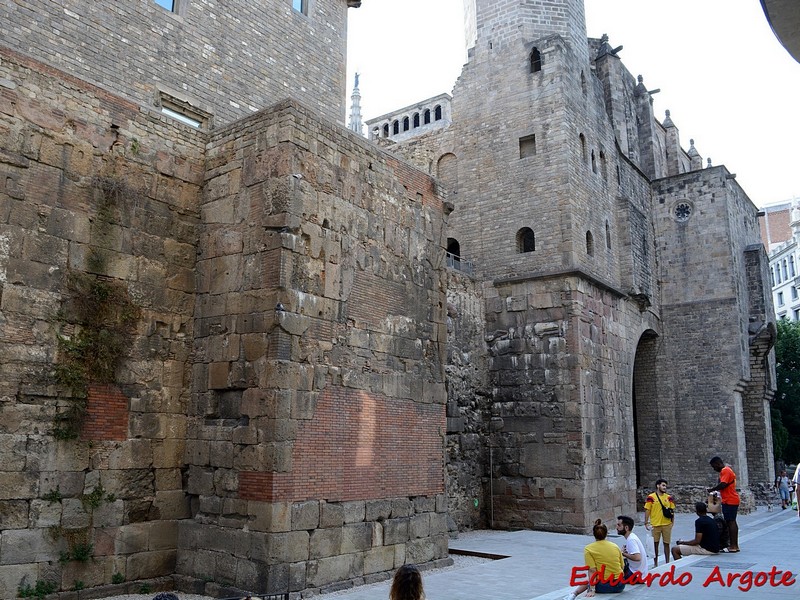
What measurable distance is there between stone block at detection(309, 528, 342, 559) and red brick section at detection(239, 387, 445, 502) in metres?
0.45

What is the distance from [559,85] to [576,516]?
1082 centimetres

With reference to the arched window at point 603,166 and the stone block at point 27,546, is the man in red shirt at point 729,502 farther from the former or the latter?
the arched window at point 603,166

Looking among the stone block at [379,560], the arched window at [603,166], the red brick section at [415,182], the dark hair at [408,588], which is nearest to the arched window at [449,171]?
the arched window at [603,166]

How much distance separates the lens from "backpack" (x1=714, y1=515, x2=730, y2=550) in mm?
11773

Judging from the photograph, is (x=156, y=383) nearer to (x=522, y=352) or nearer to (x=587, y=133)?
(x=522, y=352)

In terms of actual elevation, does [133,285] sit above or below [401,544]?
above

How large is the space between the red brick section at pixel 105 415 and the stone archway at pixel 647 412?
63.1ft

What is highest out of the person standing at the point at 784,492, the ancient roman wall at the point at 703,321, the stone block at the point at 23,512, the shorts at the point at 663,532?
the ancient roman wall at the point at 703,321

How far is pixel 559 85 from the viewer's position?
19.1 meters

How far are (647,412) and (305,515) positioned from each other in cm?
1874

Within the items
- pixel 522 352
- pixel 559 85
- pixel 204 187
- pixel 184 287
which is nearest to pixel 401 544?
pixel 184 287

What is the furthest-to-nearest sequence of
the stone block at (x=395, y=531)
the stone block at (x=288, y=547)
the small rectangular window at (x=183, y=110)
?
1. the small rectangular window at (x=183, y=110)
2. the stone block at (x=395, y=531)
3. the stone block at (x=288, y=547)

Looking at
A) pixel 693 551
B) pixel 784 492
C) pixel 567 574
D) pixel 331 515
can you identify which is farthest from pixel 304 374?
pixel 784 492

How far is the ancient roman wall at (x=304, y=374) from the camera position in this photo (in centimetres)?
950
